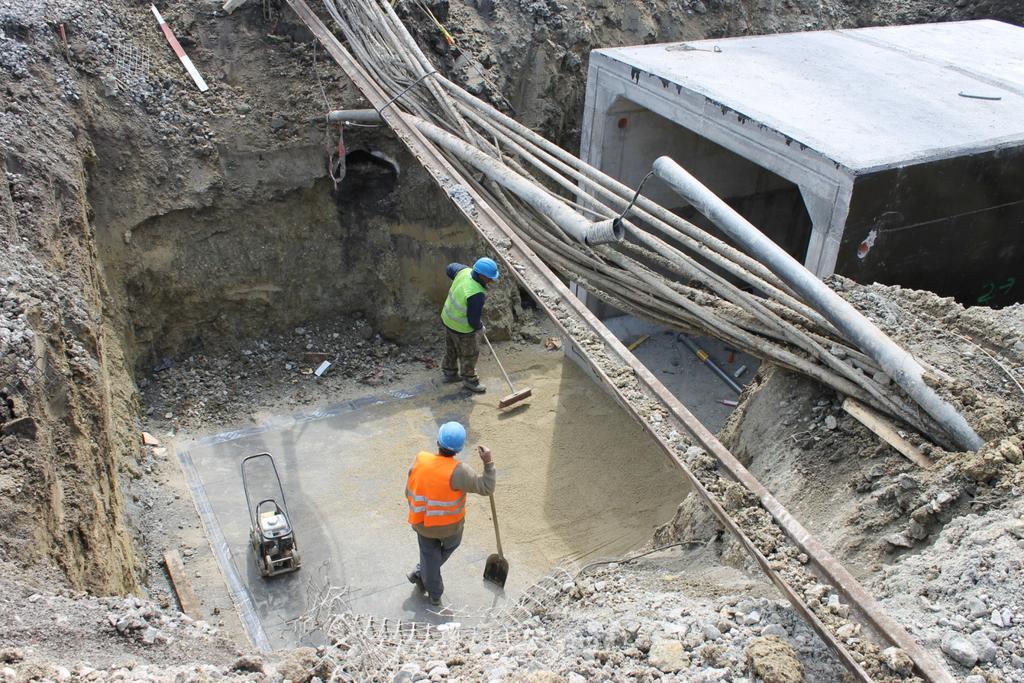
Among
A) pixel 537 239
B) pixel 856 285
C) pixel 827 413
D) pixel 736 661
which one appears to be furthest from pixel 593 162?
pixel 736 661

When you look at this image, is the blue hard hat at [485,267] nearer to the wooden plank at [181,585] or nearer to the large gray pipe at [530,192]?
the large gray pipe at [530,192]

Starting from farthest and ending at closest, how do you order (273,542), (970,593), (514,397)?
(514,397) → (273,542) → (970,593)

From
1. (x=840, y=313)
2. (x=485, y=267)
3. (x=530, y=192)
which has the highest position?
(x=530, y=192)

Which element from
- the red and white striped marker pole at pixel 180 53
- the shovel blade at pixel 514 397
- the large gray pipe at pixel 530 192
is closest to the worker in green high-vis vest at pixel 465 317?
the shovel blade at pixel 514 397

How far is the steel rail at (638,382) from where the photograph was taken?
3375 mm

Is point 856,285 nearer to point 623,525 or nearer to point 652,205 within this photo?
point 652,205

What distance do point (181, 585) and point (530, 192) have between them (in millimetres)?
3857

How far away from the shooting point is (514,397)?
27.9ft

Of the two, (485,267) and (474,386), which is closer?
(485,267)

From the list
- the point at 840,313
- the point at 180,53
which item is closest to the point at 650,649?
the point at 840,313

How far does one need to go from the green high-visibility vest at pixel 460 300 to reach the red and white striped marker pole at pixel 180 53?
11.1 feet

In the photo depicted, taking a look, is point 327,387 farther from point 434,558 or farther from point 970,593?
point 970,593

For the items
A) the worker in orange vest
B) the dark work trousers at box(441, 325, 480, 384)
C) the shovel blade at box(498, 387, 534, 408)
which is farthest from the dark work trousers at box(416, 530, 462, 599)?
the dark work trousers at box(441, 325, 480, 384)

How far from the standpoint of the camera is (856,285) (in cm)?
570
